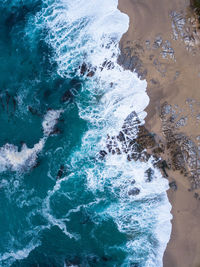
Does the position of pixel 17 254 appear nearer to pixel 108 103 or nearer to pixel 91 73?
pixel 108 103

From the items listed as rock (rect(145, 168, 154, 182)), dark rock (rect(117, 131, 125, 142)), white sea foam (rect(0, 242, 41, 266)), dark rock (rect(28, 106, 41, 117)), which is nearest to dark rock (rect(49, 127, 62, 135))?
dark rock (rect(28, 106, 41, 117))

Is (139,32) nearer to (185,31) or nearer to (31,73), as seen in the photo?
(185,31)

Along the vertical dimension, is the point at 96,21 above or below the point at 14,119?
above

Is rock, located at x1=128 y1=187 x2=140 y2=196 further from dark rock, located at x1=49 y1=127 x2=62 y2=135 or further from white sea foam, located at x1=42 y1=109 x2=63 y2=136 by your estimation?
white sea foam, located at x1=42 y1=109 x2=63 y2=136

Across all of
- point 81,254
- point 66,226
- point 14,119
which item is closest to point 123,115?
point 14,119

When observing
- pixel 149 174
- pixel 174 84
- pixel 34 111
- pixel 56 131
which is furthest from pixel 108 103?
pixel 149 174

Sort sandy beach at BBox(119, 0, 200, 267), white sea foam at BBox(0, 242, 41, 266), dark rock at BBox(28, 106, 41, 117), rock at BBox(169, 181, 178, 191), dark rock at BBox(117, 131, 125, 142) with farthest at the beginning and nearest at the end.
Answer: white sea foam at BBox(0, 242, 41, 266) < dark rock at BBox(28, 106, 41, 117) < dark rock at BBox(117, 131, 125, 142) < rock at BBox(169, 181, 178, 191) < sandy beach at BBox(119, 0, 200, 267)
